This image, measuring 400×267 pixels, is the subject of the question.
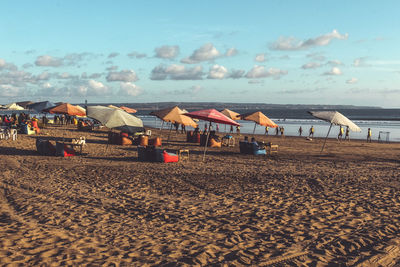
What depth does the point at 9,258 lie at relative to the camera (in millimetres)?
4824

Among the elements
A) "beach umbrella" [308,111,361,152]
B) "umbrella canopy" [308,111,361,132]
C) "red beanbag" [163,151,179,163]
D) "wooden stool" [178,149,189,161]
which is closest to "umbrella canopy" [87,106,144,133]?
"red beanbag" [163,151,179,163]

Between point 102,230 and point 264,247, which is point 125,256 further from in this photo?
point 264,247

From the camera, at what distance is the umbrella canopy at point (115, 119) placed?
43.7 ft

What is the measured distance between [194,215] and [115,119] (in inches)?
296

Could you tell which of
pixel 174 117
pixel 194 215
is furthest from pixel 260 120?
pixel 194 215

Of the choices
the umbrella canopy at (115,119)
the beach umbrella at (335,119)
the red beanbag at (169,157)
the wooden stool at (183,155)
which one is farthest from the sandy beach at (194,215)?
the beach umbrella at (335,119)

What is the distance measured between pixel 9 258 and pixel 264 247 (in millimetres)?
3855

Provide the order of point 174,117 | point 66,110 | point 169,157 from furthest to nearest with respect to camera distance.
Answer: point 66,110, point 174,117, point 169,157

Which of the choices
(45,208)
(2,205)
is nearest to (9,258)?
(45,208)

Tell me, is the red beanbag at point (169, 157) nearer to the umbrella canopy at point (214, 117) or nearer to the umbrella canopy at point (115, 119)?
the umbrella canopy at point (115, 119)

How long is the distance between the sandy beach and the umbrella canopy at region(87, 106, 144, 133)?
1.60m

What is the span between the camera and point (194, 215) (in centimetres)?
720

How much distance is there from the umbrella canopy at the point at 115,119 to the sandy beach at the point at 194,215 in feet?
5.27

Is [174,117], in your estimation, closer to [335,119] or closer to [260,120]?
[260,120]
